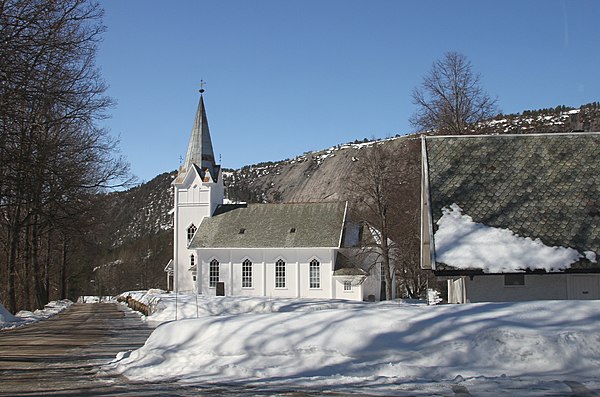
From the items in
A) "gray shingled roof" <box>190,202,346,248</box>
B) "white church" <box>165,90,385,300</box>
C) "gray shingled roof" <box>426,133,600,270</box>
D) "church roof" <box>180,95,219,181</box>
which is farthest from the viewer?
"church roof" <box>180,95,219,181</box>

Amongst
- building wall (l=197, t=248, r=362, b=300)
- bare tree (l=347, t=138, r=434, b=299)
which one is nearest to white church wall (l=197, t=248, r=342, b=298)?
building wall (l=197, t=248, r=362, b=300)

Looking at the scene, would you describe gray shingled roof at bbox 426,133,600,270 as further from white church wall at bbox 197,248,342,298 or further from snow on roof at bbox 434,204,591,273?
white church wall at bbox 197,248,342,298

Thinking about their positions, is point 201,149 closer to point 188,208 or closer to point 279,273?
point 188,208

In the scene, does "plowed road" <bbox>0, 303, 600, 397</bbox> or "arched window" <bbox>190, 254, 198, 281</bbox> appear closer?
"plowed road" <bbox>0, 303, 600, 397</bbox>

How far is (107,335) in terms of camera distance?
20781 mm

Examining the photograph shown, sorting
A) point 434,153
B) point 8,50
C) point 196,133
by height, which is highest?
point 196,133

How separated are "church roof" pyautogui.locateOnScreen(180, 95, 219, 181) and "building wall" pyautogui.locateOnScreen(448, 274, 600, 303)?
49524mm

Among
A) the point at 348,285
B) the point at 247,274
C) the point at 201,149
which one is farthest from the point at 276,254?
the point at 201,149

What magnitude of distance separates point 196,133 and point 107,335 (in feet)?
155

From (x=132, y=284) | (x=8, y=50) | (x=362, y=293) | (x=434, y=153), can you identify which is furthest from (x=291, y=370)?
(x=132, y=284)

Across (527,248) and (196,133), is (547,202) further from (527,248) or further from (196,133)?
(196,133)

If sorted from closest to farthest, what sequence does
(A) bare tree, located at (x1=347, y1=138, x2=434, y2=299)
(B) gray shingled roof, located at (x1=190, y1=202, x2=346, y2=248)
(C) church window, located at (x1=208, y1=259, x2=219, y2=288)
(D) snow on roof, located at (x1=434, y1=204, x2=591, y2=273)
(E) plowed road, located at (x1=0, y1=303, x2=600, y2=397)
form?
(E) plowed road, located at (x1=0, y1=303, x2=600, y2=397)
(D) snow on roof, located at (x1=434, y1=204, x2=591, y2=273)
(A) bare tree, located at (x1=347, y1=138, x2=434, y2=299)
(B) gray shingled roof, located at (x1=190, y1=202, x2=346, y2=248)
(C) church window, located at (x1=208, y1=259, x2=219, y2=288)

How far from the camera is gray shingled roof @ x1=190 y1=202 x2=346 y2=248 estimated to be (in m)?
54.9

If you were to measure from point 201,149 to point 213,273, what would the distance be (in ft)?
48.8
